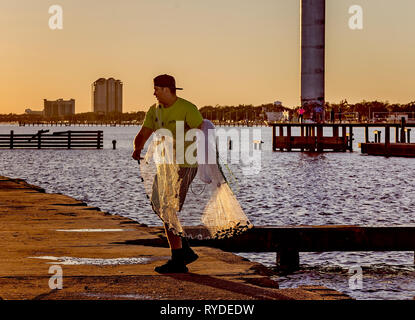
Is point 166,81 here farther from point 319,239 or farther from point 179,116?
point 319,239

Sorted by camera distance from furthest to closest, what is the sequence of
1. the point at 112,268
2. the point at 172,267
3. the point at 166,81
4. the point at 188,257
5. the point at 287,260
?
the point at 287,260
the point at 112,268
the point at 188,257
the point at 172,267
the point at 166,81

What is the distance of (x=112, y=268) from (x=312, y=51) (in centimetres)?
9054

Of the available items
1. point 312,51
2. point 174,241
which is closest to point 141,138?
point 174,241

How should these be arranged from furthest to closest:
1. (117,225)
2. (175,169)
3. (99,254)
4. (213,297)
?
(117,225), (99,254), (175,169), (213,297)

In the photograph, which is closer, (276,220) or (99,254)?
(99,254)

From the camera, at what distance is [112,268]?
26.0 feet

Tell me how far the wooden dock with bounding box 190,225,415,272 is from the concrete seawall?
128 cm

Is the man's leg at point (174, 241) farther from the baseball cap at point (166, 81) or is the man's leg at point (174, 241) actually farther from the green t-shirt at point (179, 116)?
the baseball cap at point (166, 81)

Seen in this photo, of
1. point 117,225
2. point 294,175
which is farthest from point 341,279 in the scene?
point 294,175

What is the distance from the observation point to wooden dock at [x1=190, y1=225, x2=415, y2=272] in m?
10.8

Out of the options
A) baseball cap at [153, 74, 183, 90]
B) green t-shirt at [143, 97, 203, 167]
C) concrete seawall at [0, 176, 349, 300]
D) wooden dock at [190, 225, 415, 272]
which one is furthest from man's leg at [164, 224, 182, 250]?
wooden dock at [190, 225, 415, 272]
